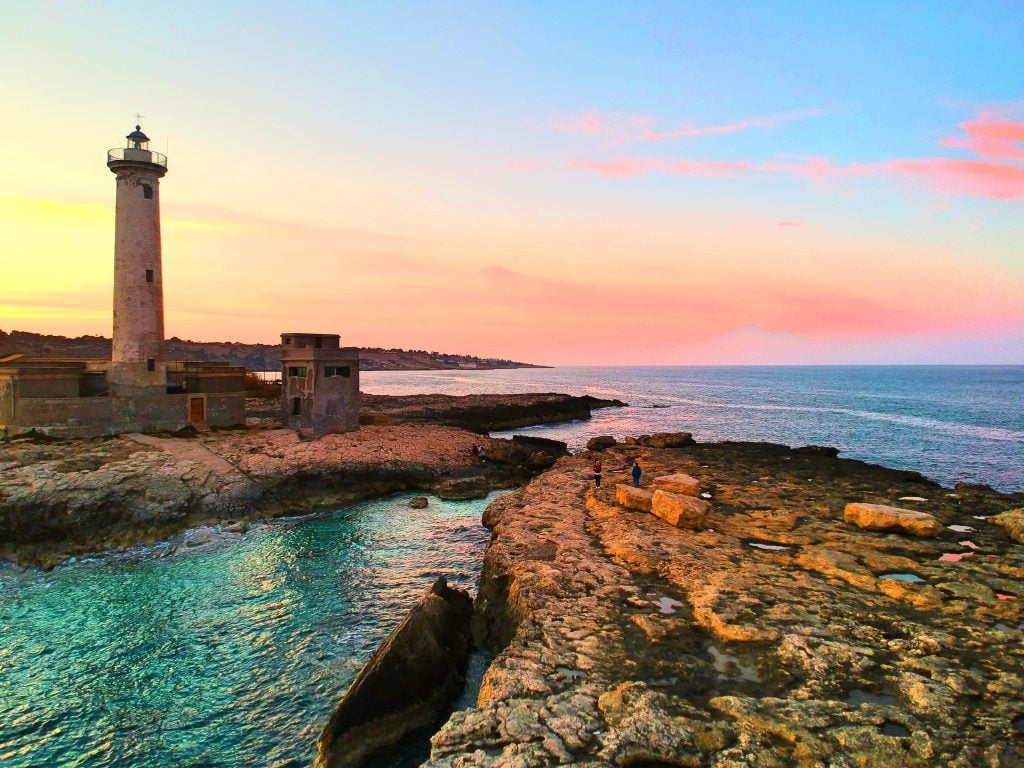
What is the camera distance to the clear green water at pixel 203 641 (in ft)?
36.1

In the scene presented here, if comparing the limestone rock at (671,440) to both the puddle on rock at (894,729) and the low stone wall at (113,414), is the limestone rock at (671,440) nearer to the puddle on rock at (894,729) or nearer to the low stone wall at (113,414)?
the low stone wall at (113,414)

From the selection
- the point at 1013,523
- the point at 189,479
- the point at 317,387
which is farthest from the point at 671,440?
the point at 189,479

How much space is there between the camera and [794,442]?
53.4 m

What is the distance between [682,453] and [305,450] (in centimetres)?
2283

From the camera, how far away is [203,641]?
14.5m

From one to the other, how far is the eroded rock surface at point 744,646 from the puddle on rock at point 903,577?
6.6 inches

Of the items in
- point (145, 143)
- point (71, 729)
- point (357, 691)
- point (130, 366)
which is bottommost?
point (71, 729)

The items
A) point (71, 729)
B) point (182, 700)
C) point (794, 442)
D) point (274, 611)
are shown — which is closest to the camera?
point (71, 729)

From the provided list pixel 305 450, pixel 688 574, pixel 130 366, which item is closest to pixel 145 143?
pixel 130 366

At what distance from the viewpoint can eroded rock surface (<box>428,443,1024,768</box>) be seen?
7.97 metres

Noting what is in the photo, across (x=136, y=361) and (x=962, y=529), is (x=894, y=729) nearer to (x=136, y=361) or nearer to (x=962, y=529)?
(x=962, y=529)

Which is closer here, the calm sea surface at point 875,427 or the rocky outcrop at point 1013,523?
the rocky outcrop at point 1013,523

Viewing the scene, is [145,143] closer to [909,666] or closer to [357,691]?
[357,691]

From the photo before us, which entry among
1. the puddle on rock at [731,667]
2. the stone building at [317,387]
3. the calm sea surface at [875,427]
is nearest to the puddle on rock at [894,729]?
the puddle on rock at [731,667]
